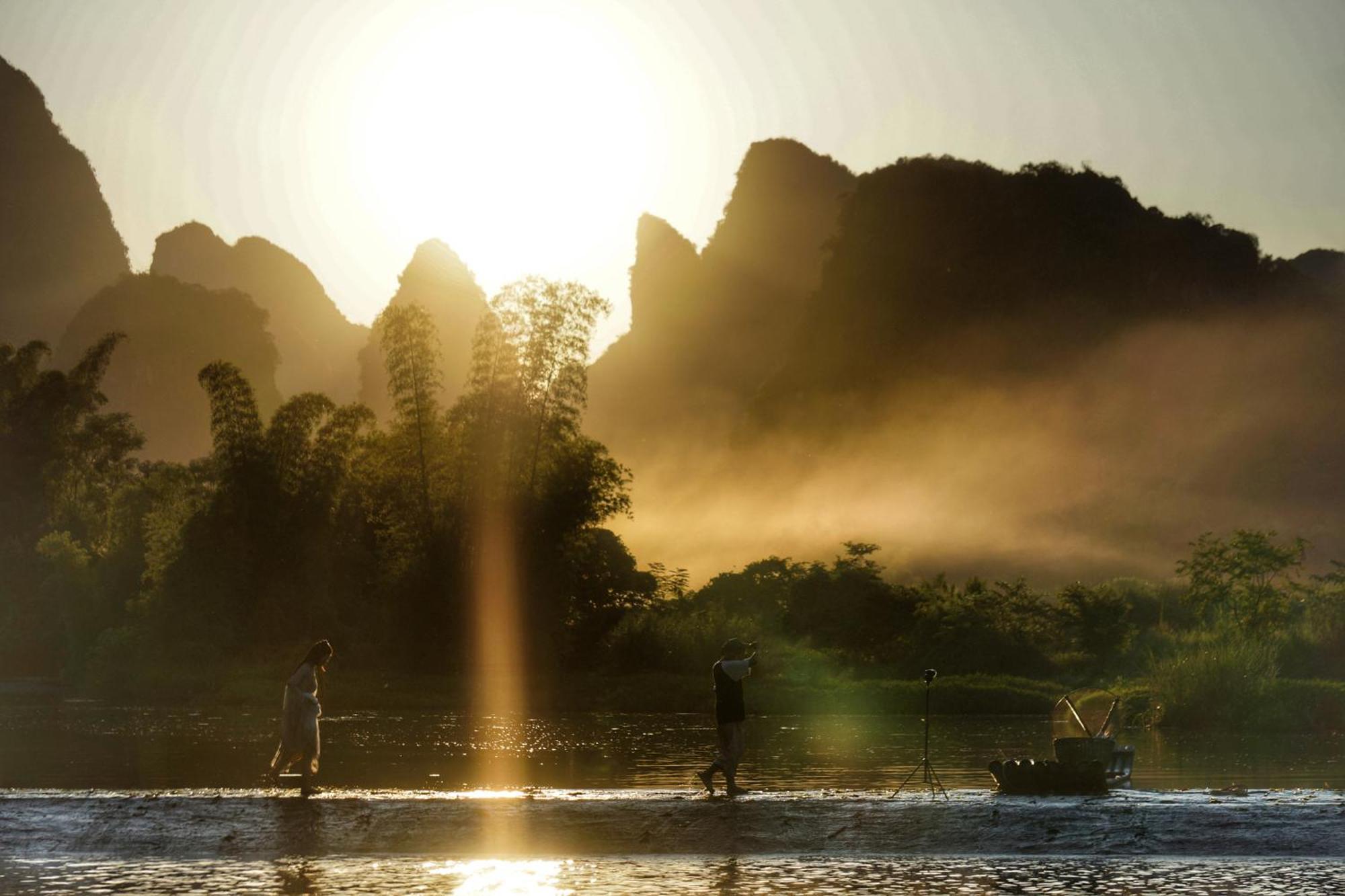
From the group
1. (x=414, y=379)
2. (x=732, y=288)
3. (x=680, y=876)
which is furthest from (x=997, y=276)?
(x=680, y=876)

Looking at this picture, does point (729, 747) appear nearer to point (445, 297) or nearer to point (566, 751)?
point (566, 751)

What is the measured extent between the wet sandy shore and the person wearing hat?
21.9 inches

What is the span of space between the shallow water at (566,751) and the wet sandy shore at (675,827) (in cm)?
455

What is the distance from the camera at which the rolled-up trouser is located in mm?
17125

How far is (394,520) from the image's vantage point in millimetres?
52719

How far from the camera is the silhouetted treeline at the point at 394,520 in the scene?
50750 millimetres

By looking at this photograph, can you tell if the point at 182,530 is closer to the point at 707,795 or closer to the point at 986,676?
the point at 986,676

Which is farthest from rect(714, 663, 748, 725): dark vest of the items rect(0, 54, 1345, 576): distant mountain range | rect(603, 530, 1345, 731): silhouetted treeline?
rect(0, 54, 1345, 576): distant mountain range

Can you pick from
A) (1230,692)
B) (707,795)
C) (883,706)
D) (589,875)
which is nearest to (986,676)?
(883,706)

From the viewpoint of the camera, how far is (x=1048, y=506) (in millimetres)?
96688

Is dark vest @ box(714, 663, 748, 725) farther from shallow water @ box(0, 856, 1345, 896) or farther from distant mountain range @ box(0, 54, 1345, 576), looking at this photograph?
distant mountain range @ box(0, 54, 1345, 576)

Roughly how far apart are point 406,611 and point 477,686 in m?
4.60

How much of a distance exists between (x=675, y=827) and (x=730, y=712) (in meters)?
1.84

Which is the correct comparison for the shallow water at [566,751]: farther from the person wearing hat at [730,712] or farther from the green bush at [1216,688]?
the person wearing hat at [730,712]
